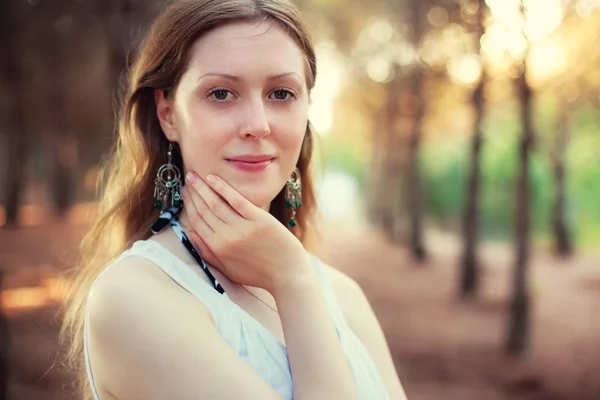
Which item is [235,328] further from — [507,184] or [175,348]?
[507,184]

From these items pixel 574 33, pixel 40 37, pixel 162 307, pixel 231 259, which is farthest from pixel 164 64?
pixel 40 37

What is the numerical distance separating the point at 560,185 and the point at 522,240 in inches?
379

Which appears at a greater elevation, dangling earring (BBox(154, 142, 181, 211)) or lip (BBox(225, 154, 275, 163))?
lip (BBox(225, 154, 275, 163))

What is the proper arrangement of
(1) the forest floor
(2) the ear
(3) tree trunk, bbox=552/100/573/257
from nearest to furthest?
(2) the ear < (1) the forest floor < (3) tree trunk, bbox=552/100/573/257

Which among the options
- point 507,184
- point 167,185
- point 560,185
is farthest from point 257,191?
point 507,184

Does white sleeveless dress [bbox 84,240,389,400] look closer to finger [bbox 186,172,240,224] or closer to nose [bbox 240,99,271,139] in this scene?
finger [bbox 186,172,240,224]

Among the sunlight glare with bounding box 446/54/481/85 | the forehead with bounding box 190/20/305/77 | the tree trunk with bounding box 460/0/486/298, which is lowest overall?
the tree trunk with bounding box 460/0/486/298

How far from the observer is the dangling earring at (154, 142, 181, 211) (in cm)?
183

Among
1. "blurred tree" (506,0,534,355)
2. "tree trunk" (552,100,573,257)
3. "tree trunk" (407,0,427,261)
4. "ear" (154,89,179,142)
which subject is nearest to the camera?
"ear" (154,89,179,142)

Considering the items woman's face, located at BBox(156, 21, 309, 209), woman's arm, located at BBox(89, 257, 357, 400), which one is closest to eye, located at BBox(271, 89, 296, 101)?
woman's face, located at BBox(156, 21, 309, 209)

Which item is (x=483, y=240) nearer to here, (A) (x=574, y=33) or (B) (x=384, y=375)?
(A) (x=574, y=33)

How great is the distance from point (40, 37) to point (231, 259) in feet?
49.5

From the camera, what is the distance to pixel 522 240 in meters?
7.73

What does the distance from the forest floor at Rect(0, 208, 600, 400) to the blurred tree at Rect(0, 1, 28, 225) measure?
1.05m
